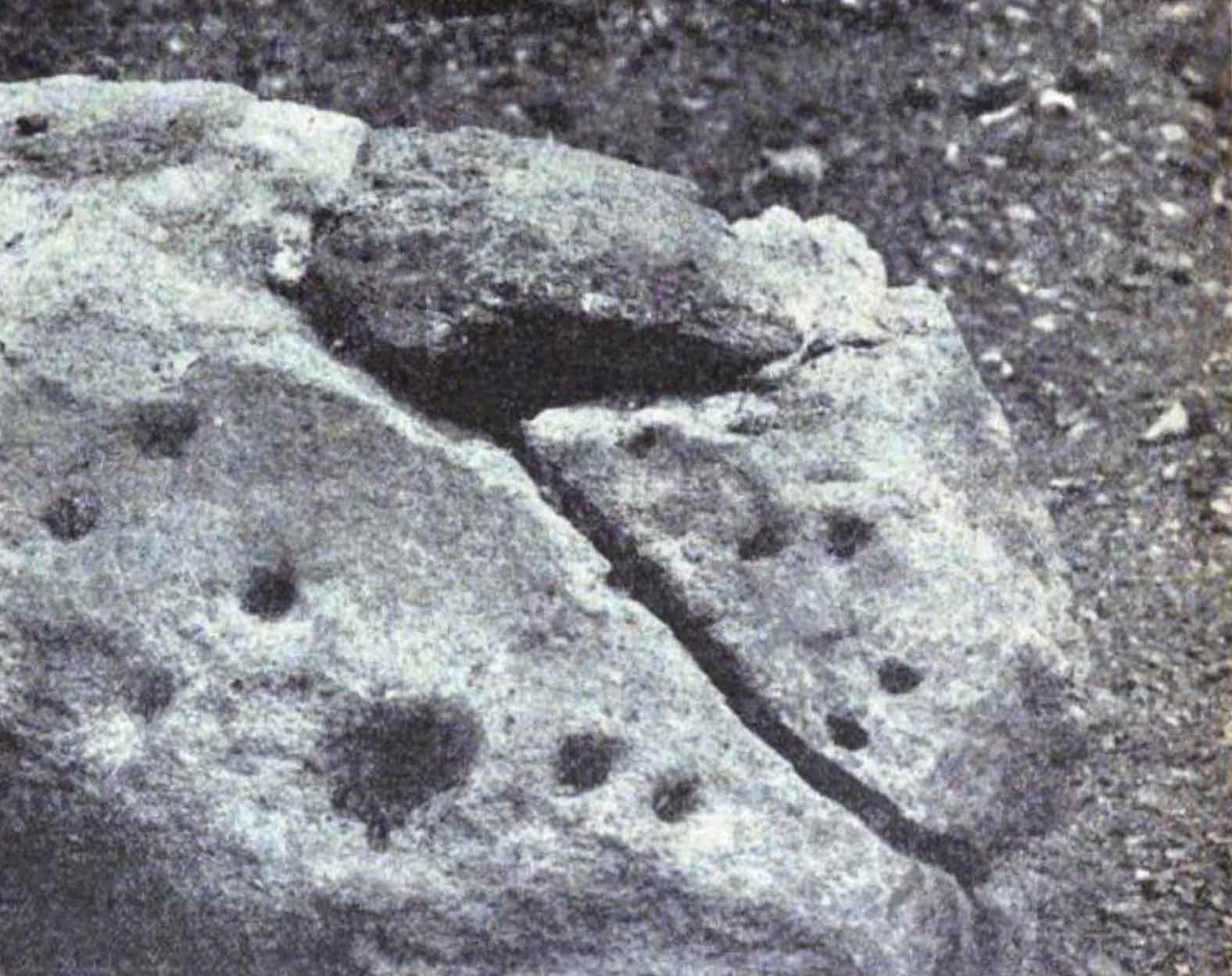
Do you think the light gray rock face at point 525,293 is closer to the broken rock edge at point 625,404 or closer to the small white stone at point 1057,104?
the broken rock edge at point 625,404

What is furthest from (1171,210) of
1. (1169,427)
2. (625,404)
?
(625,404)

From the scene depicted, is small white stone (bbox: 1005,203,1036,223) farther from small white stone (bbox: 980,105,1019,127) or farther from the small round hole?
the small round hole

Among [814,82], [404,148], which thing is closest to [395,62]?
[814,82]

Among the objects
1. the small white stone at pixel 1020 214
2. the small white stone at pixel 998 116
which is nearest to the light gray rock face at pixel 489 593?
the small white stone at pixel 1020 214

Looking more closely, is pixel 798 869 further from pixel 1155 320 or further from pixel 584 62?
pixel 584 62

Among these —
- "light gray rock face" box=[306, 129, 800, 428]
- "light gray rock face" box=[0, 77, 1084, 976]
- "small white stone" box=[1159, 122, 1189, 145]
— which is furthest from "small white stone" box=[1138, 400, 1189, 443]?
"light gray rock face" box=[306, 129, 800, 428]

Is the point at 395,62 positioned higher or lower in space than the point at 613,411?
lower

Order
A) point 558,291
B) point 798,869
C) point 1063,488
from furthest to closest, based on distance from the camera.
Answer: point 1063,488 → point 558,291 → point 798,869
